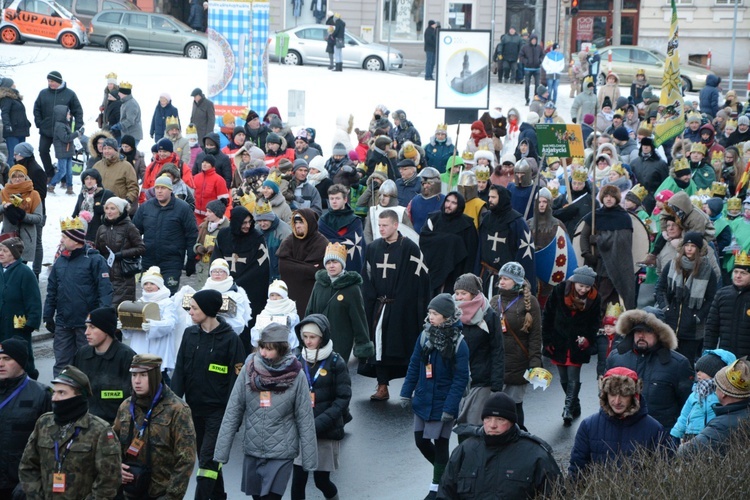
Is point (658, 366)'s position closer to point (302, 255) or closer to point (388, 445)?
point (388, 445)

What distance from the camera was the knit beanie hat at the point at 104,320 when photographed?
8570 millimetres

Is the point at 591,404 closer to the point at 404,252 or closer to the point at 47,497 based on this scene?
the point at 404,252

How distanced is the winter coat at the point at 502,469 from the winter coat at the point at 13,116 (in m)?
14.5

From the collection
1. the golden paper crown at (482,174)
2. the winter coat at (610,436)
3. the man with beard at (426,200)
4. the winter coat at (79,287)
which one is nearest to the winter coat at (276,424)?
the winter coat at (610,436)

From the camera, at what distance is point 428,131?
3022 centimetres

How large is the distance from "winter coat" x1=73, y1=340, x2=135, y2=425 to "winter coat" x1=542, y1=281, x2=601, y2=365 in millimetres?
3965

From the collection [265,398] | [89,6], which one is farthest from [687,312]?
[89,6]

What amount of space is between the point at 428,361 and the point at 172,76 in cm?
2575

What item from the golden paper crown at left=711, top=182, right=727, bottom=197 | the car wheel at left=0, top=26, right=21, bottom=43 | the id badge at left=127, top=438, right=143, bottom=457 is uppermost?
the car wheel at left=0, top=26, right=21, bottom=43

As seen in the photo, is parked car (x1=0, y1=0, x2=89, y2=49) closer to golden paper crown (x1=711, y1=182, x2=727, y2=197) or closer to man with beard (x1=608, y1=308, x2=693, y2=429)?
golden paper crown (x1=711, y1=182, x2=727, y2=197)

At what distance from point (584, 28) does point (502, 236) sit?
36419 mm

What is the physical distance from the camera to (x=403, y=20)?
46.8 metres

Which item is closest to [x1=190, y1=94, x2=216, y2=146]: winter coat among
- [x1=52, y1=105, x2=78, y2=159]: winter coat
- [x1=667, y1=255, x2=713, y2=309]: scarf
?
[x1=52, y1=105, x2=78, y2=159]: winter coat

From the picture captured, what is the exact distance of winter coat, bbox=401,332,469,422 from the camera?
8.95 meters
